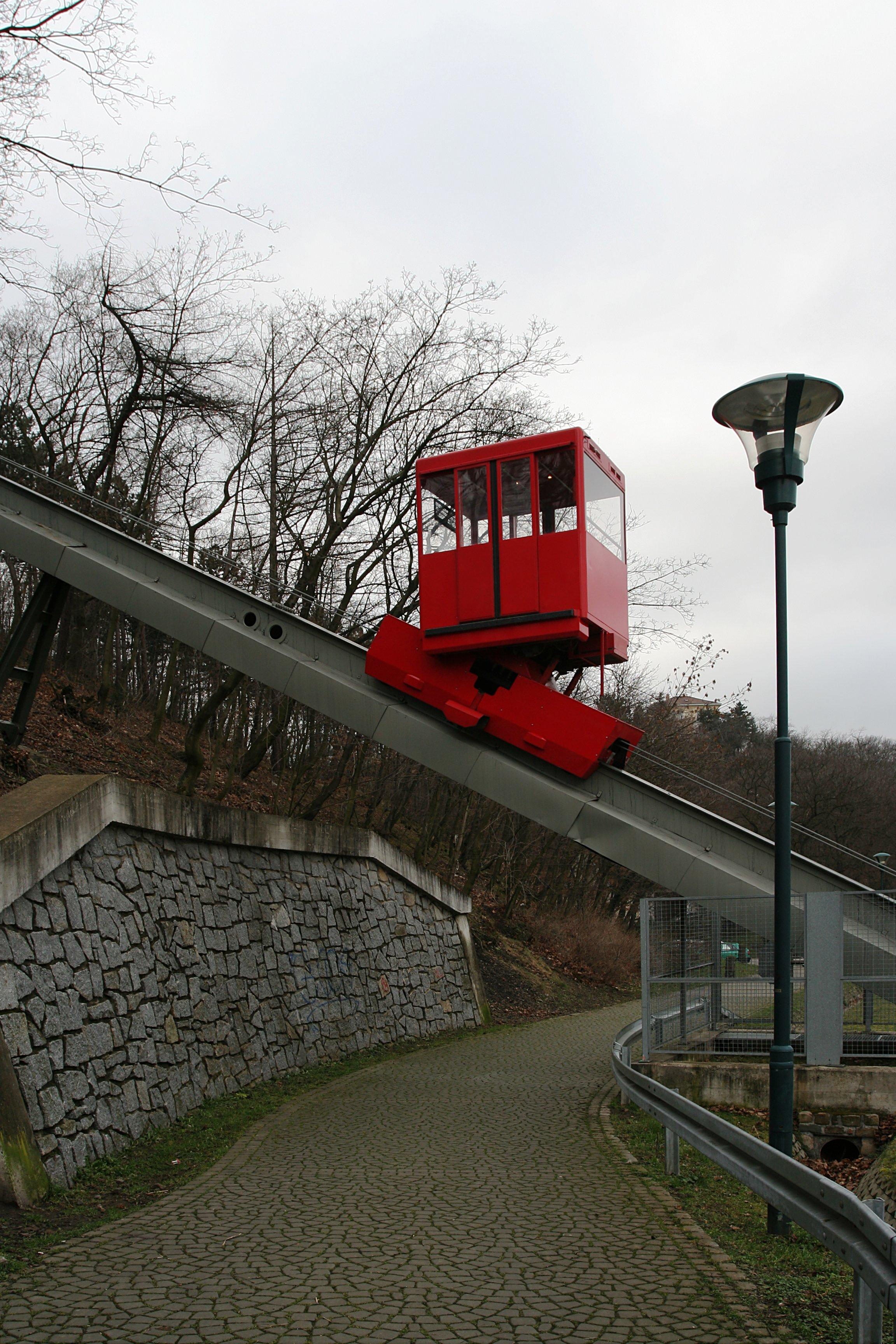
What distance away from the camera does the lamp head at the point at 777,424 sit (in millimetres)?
7402

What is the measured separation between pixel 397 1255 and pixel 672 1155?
8.97ft

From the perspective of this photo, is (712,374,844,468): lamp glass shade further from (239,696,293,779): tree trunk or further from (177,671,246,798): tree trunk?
(239,696,293,779): tree trunk

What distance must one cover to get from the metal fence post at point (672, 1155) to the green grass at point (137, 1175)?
357cm

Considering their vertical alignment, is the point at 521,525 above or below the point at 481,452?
below

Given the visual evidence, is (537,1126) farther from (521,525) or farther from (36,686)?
(36,686)

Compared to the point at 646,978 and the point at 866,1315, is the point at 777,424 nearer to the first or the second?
the point at 866,1315

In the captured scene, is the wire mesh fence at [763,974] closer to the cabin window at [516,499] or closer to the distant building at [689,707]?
the cabin window at [516,499]

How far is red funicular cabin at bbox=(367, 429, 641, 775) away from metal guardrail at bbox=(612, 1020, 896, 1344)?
485 centimetres

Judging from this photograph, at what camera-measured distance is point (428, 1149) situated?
9.24 meters

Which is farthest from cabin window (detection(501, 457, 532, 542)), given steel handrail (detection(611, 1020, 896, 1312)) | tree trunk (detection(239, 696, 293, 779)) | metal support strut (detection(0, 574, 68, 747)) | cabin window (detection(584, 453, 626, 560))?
tree trunk (detection(239, 696, 293, 779))

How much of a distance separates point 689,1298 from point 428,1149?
13.6 feet

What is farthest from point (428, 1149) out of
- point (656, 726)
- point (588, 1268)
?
point (656, 726)

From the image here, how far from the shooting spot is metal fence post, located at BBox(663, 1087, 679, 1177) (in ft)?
26.5

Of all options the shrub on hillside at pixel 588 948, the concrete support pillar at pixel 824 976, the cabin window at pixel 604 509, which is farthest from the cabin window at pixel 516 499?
the shrub on hillside at pixel 588 948
